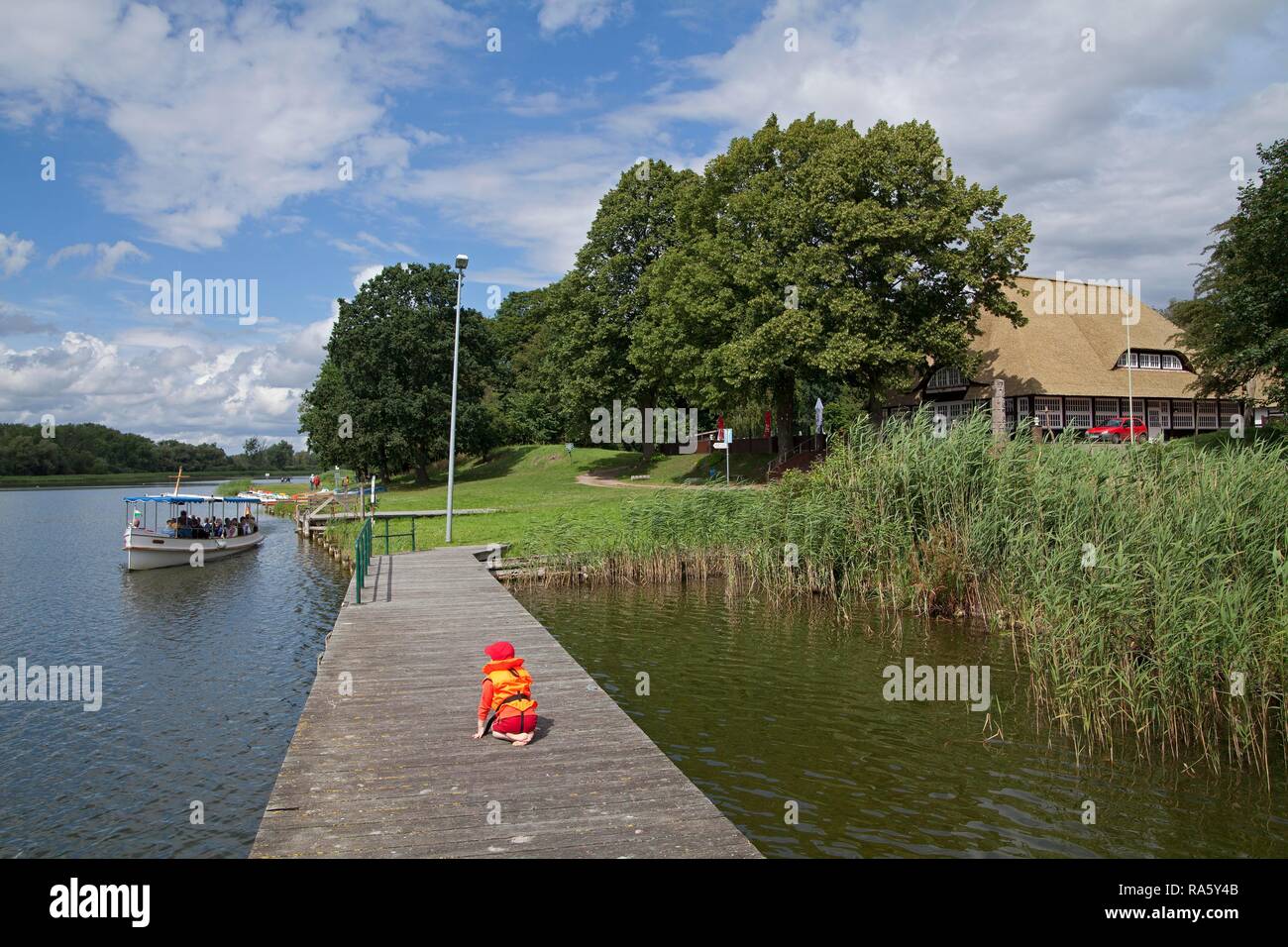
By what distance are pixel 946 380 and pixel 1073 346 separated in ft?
24.7

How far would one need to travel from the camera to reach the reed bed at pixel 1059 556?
31.3 feet

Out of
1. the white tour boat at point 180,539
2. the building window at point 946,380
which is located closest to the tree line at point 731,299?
the building window at point 946,380

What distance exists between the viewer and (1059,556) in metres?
11.5

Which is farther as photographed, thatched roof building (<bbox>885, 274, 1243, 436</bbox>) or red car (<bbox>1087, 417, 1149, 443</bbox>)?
thatched roof building (<bbox>885, 274, 1243, 436</bbox>)

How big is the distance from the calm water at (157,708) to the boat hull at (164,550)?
6.05 feet

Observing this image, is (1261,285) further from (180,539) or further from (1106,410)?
(180,539)

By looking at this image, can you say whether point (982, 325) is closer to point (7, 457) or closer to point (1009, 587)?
point (1009, 587)

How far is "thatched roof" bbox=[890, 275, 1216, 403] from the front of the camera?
45281 millimetres

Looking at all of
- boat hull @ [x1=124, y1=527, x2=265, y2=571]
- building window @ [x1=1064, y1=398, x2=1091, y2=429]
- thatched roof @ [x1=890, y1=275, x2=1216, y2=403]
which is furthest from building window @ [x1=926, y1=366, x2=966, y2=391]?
boat hull @ [x1=124, y1=527, x2=265, y2=571]

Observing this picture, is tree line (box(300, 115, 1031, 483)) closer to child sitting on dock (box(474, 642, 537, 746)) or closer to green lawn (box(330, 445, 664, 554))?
green lawn (box(330, 445, 664, 554))

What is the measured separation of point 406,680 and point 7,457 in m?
141

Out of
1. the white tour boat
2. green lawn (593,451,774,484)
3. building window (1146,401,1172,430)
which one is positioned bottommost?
the white tour boat

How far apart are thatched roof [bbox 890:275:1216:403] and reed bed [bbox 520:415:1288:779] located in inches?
1103
